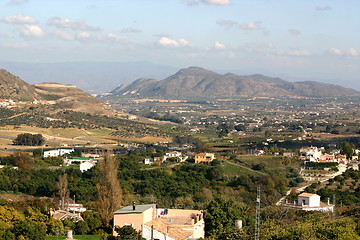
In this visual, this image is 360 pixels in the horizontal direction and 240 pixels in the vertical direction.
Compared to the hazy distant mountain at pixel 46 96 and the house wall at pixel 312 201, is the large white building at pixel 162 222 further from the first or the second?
the hazy distant mountain at pixel 46 96

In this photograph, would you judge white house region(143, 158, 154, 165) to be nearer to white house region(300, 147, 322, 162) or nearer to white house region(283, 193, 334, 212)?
white house region(300, 147, 322, 162)

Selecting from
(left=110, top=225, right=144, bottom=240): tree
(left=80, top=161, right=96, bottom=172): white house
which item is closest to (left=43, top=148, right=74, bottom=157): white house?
(left=80, top=161, right=96, bottom=172): white house

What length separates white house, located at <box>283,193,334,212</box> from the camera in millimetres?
39375

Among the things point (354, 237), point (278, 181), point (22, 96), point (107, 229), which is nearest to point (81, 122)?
point (22, 96)

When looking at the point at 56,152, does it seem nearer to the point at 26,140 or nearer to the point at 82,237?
the point at 26,140

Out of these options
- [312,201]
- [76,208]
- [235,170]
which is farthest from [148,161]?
[312,201]

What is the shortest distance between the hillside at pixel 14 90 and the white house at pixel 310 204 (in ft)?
231

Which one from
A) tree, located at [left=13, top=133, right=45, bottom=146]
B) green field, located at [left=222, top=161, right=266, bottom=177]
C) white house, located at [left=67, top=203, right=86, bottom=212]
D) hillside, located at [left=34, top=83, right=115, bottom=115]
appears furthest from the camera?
hillside, located at [left=34, top=83, right=115, bottom=115]

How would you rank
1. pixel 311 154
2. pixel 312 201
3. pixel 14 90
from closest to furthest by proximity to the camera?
pixel 312 201, pixel 311 154, pixel 14 90

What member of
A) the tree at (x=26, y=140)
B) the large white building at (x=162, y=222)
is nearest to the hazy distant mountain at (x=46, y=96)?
the tree at (x=26, y=140)

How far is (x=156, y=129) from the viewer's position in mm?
98312

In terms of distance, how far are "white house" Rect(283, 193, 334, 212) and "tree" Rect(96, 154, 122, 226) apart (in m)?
11.2

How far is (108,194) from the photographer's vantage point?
107ft

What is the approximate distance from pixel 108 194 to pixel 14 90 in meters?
80.2
